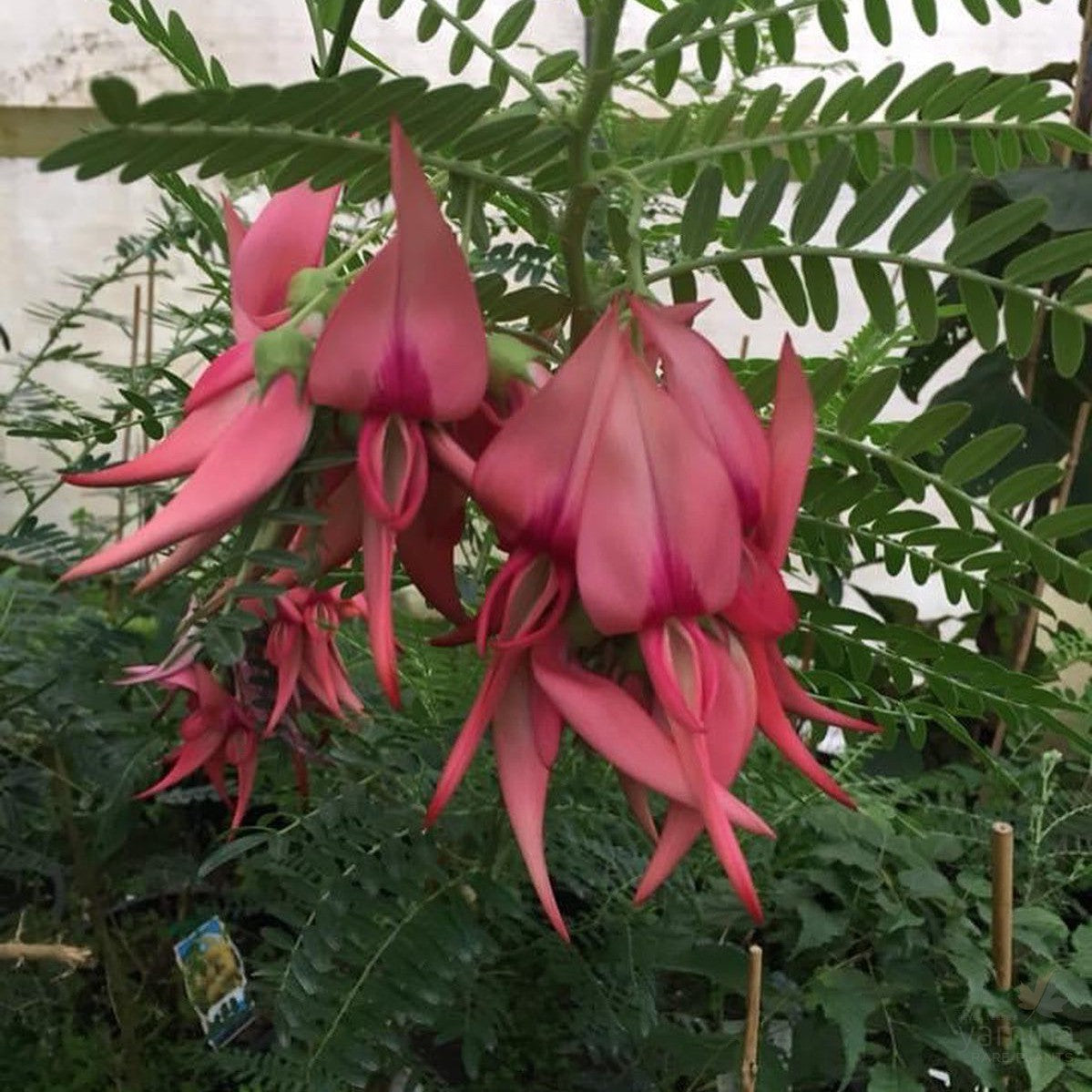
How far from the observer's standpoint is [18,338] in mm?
1996

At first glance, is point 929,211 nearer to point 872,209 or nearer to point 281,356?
point 872,209

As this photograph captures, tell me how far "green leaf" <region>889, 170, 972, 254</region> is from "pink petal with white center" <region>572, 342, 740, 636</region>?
177mm

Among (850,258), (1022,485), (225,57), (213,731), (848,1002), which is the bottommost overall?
(848,1002)

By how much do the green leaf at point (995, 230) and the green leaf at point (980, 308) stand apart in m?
0.01

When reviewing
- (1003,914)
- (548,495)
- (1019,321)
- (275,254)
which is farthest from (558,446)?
(1003,914)

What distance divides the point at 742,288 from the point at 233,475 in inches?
9.7

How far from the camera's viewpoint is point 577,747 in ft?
1.57

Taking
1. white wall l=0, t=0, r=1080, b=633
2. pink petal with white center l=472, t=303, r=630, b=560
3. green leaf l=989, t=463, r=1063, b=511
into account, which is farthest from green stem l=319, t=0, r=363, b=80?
white wall l=0, t=0, r=1080, b=633

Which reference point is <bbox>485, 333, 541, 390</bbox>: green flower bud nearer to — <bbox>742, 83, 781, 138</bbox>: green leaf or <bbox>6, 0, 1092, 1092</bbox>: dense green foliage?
<bbox>6, 0, 1092, 1092</bbox>: dense green foliage

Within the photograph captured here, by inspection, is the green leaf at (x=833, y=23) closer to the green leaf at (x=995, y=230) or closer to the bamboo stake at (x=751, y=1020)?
the green leaf at (x=995, y=230)

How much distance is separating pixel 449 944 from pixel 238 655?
25cm

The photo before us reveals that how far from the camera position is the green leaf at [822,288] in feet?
1.50

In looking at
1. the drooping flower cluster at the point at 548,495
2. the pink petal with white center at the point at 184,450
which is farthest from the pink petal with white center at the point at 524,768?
the pink petal with white center at the point at 184,450

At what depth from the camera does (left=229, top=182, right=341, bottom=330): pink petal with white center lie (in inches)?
14.9
